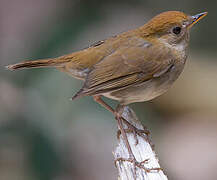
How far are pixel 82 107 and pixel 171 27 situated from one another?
37.2 inches

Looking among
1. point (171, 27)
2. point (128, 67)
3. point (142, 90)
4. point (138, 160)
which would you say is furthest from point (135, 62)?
point (138, 160)

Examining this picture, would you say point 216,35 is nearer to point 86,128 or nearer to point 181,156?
point 181,156

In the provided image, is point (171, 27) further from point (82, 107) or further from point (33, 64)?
point (33, 64)

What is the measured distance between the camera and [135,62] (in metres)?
3.27

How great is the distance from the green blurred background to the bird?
0.94 ft

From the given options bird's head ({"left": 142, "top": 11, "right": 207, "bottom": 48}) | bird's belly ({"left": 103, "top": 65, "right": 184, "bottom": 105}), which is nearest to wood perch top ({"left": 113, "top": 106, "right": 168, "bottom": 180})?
bird's belly ({"left": 103, "top": 65, "right": 184, "bottom": 105})

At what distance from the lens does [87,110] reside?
3.55m

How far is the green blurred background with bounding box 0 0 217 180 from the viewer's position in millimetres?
3396

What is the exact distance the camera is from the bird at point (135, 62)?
3.22 m

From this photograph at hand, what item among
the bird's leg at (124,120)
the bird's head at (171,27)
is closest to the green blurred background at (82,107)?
the bird's leg at (124,120)

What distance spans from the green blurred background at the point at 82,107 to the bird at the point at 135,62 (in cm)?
29

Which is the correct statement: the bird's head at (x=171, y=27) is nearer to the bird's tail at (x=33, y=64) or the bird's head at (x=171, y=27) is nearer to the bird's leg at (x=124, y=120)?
the bird's leg at (x=124, y=120)

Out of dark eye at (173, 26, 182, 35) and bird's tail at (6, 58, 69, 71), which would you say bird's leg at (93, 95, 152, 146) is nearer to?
bird's tail at (6, 58, 69, 71)

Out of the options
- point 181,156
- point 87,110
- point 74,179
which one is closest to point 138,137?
point 87,110
